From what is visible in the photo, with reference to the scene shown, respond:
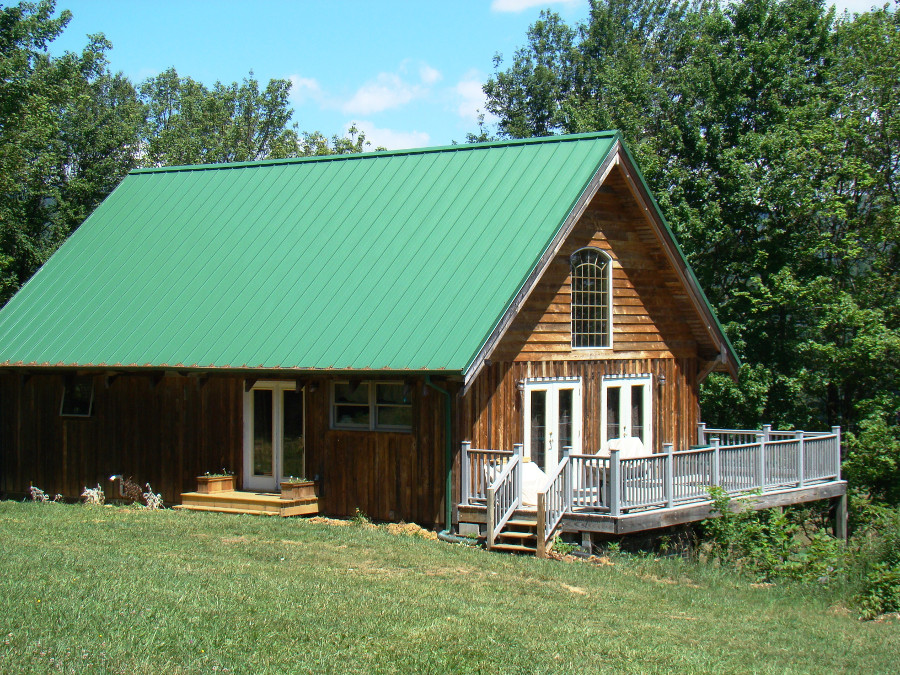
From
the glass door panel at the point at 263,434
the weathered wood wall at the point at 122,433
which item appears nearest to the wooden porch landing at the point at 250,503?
the glass door panel at the point at 263,434

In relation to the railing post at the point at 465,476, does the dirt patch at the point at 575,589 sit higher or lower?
lower

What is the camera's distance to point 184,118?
59844 mm

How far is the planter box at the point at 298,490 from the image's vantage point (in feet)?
58.7

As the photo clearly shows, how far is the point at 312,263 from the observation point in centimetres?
1992

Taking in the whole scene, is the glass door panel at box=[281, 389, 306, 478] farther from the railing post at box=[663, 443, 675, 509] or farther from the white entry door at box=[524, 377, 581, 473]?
the railing post at box=[663, 443, 675, 509]

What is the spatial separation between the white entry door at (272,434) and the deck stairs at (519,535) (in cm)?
437

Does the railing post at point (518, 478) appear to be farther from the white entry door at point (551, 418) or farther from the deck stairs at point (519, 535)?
the white entry door at point (551, 418)

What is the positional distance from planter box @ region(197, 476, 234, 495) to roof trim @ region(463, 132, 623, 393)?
5.27 meters

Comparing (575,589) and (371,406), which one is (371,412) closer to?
(371,406)

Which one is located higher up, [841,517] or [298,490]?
[298,490]

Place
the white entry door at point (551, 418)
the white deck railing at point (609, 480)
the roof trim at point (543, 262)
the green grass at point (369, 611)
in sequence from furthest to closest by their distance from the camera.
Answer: the white entry door at point (551, 418)
the roof trim at point (543, 262)
the white deck railing at point (609, 480)
the green grass at point (369, 611)

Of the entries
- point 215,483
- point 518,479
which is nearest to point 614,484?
point 518,479

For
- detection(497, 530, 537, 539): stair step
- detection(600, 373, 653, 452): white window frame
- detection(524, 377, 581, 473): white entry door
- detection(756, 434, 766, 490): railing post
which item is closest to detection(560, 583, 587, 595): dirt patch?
detection(497, 530, 537, 539): stair step

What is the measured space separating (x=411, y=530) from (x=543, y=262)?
16.2 feet
